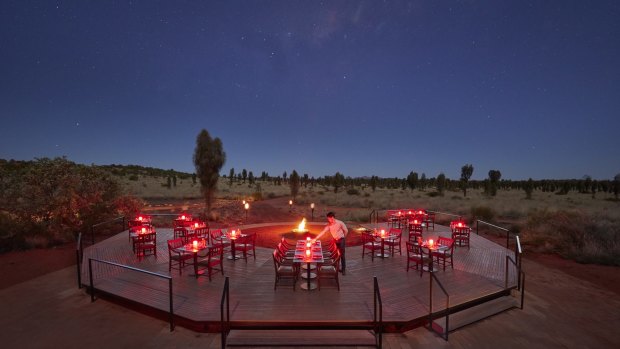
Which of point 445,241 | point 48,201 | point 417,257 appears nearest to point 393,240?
point 417,257

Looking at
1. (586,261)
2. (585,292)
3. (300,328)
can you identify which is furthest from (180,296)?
(586,261)

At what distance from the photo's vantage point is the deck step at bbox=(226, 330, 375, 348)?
6.08 m

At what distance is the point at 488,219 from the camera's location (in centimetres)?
2091

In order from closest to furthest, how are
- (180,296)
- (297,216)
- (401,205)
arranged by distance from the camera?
(180,296), (297,216), (401,205)

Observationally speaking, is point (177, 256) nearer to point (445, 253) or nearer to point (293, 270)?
point (293, 270)

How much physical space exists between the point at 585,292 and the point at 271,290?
9610mm

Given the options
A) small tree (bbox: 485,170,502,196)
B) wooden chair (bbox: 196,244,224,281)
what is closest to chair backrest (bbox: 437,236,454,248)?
wooden chair (bbox: 196,244,224,281)

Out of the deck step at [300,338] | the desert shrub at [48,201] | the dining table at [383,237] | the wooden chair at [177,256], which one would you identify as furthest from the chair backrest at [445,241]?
the desert shrub at [48,201]

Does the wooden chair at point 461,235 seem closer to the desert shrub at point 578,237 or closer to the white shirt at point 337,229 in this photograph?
the desert shrub at point 578,237

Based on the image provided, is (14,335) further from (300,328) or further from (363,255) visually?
(363,255)

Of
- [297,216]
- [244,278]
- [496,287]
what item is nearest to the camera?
[496,287]

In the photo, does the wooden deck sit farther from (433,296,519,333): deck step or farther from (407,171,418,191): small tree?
(407,171,418,191): small tree

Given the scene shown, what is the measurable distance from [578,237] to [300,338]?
47.5 feet

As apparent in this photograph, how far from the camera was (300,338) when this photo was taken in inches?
244
